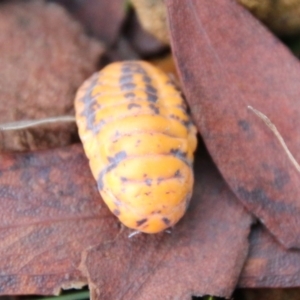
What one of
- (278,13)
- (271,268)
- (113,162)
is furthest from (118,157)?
(278,13)

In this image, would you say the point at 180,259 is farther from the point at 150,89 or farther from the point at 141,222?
the point at 150,89

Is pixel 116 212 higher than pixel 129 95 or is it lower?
lower

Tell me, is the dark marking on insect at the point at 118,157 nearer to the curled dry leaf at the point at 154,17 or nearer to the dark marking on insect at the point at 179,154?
the dark marking on insect at the point at 179,154

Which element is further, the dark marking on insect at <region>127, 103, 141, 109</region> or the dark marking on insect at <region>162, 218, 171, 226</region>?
the dark marking on insect at <region>127, 103, 141, 109</region>

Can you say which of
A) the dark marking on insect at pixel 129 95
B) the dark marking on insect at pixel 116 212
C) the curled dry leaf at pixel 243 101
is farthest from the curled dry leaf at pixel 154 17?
the dark marking on insect at pixel 116 212

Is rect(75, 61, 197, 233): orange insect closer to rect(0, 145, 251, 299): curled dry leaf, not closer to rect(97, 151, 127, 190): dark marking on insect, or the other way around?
rect(97, 151, 127, 190): dark marking on insect

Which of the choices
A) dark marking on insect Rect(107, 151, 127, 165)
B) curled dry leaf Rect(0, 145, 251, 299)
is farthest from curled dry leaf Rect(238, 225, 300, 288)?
dark marking on insect Rect(107, 151, 127, 165)
